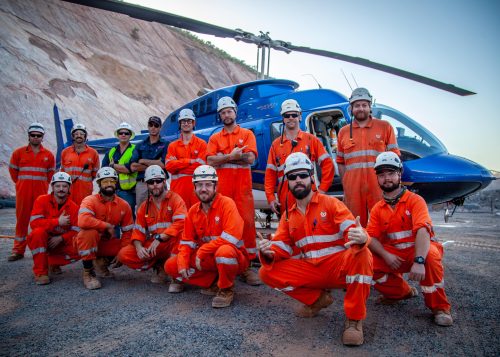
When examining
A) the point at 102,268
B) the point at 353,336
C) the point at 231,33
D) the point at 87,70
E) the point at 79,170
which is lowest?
the point at 102,268

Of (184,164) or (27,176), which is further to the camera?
(27,176)

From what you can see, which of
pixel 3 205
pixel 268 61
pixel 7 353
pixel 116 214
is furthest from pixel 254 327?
pixel 3 205

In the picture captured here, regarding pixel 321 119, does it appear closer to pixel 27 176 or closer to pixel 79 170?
pixel 79 170

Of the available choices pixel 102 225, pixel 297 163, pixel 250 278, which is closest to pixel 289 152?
pixel 297 163

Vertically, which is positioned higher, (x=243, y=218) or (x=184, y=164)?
(x=184, y=164)

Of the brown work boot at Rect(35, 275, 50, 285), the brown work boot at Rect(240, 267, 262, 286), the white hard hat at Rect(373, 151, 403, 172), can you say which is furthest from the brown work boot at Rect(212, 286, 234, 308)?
the brown work boot at Rect(35, 275, 50, 285)

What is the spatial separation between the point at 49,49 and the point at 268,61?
19134 millimetres

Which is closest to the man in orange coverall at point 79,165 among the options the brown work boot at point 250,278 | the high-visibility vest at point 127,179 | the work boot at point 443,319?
the high-visibility vest at point 127,179

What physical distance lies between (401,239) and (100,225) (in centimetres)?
340

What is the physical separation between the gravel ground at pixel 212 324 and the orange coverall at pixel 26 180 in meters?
1.53

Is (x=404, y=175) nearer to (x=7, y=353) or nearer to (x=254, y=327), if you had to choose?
(x=254, y=327)

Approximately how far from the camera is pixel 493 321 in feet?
8.97

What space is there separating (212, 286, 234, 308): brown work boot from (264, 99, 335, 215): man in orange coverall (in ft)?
3.72

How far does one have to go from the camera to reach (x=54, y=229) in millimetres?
4430
